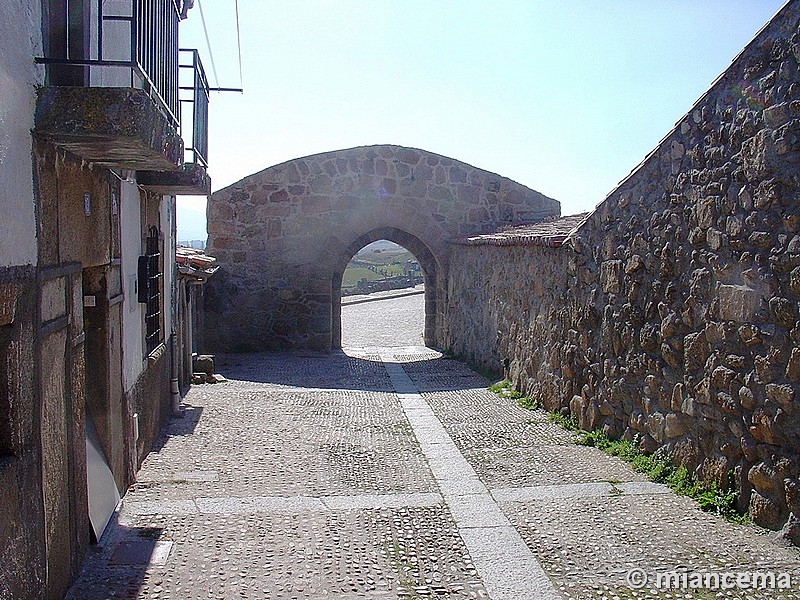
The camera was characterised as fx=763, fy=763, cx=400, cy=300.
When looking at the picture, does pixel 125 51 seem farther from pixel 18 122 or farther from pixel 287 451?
pixel 287 451

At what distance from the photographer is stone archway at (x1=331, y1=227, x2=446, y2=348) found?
15758mm

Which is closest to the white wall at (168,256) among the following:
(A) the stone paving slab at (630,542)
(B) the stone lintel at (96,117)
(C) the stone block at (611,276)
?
(B) the stone lintel at (96,117)

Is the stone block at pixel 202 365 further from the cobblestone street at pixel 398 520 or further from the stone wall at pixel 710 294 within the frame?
the stone wall at pixel 710 294

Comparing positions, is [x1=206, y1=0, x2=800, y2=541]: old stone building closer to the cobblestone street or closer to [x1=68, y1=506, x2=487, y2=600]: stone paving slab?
the cobblestone street

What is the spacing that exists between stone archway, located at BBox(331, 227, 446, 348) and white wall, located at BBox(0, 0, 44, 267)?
12.1 metres

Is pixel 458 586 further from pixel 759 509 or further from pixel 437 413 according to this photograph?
pixel 437 413

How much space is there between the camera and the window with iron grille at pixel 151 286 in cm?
658

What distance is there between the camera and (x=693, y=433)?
19.0 feet

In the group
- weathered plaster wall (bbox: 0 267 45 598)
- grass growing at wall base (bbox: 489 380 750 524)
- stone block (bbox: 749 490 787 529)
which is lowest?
grass growing at wall base (bbox: 489 380 750 524)

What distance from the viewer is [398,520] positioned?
5316 millimetres

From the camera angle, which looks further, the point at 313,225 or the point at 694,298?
the point at 313,225

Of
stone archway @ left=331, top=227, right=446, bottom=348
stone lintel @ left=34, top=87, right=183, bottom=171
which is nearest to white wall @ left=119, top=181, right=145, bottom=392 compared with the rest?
stone lintel @ left=34, top=87, right=183, bottom=171

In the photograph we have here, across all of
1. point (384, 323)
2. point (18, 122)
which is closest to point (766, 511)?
point (18, 122)

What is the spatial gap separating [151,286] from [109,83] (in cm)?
237
